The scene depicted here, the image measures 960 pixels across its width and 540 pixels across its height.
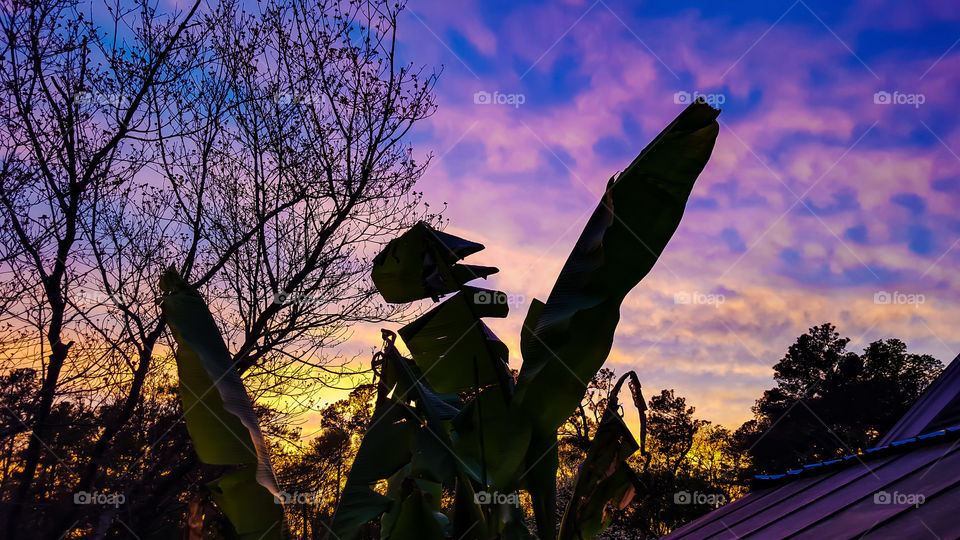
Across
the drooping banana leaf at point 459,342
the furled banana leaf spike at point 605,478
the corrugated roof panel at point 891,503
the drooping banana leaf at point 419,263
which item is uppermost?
the drooping banana leaf at point 419,263

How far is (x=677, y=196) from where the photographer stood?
2660 millimetres

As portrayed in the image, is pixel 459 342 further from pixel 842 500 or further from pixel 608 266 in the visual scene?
pixel 842 500

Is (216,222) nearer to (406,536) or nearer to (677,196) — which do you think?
(406,536)

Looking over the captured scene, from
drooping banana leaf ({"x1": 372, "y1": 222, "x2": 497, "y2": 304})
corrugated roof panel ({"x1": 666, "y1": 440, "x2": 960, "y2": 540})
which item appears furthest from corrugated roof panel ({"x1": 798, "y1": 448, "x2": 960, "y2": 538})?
drooping banana leaf ({"x1": 372, "y1": 222, "x2": 497, "y2": 304})

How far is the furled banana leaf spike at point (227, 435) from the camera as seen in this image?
2908 mm

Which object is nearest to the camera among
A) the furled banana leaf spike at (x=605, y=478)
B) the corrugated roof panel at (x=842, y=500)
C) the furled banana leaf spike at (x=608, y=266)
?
the furled banana leaf spike at (x=608, y=266)

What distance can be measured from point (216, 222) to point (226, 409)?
14.8ft

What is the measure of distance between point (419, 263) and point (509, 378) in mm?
801

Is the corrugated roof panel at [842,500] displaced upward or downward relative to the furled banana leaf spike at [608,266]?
downward

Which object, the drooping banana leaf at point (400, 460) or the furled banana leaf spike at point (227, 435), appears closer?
the drooping banana leaf at point (400, 460)

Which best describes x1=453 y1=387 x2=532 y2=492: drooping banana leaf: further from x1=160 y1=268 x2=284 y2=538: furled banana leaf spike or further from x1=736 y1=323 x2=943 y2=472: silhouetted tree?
x1=736 y1=323 x2=943 y2=472: silhouetted tree

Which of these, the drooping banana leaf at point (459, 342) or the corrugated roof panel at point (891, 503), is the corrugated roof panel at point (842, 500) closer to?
the corrugated roof panel at point (891, 503)

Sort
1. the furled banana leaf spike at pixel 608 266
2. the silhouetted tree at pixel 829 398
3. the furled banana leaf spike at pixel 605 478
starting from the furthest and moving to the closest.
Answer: the silhouetted tree at pixel 829 398 < the furled banana leaf spike at pixel 605 478 < the furled banana leaf spike at pixel 608 266

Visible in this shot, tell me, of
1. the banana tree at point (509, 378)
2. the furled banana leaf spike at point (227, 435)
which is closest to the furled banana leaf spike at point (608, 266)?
the banana tree at point (509, 378)
